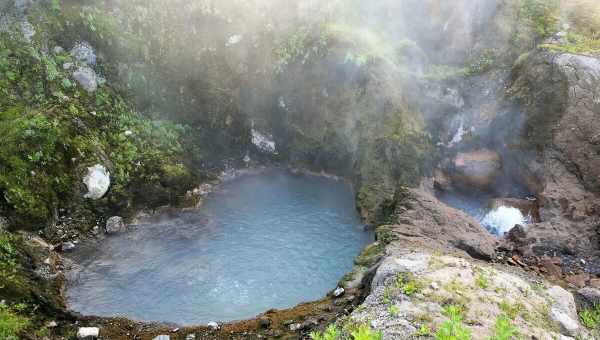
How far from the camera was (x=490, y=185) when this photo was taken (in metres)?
30.4

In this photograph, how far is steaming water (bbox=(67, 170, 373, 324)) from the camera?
21.6m

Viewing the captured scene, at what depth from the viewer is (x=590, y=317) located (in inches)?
667

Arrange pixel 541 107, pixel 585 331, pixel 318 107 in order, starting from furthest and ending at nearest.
→ 1. pixel 318 107
2. pixel 541 107
3. pixel 585 331

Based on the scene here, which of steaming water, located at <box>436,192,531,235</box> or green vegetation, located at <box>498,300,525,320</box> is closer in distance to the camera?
green vegetation, located at <box>498,300,525,320</box>

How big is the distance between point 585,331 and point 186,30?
3364 centimetres

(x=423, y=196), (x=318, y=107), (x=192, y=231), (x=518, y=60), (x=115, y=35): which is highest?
(x=115, y=35)

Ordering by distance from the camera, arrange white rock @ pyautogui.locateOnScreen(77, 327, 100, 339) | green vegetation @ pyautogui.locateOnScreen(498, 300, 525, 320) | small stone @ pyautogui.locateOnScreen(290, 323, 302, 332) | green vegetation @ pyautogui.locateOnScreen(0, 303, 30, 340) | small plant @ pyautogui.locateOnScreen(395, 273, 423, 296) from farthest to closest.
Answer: white rock @ pyautogui.locateOnScreen(77, 327, 100, 339) < small stone @ pyautogui.locateOnScreen(290, 323, 302, 332) < green vegetation @ pyautogui.locateOnScreen(0, 303, 30, 340) < small plant @ pyautogui.locateOnScreen(395, 273, 423, 296) < green vegetation @ pyautogui.locateOnScreen(498, 300, 525, 320)

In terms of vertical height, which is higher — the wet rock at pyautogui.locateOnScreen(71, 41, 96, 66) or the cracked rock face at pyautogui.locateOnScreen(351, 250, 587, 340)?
the wet rock at pyautogui.locateOnScreen(71, 41, 96, 66)

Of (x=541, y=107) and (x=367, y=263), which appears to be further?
(x=541, y=107)

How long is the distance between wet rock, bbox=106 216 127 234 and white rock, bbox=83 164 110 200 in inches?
70.3

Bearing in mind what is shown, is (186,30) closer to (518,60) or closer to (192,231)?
(192,231)

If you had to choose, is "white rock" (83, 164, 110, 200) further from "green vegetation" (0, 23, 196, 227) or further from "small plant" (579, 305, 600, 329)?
"small plant" (579, 305, 600, 329)

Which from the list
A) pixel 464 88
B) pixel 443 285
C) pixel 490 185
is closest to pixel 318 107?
pixel 464 88

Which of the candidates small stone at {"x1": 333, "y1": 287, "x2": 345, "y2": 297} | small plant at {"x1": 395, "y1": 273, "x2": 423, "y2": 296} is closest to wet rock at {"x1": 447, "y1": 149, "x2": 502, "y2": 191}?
small stone at {"x1": 333, "y1": 287, "x2": 345, "y2": 297}
